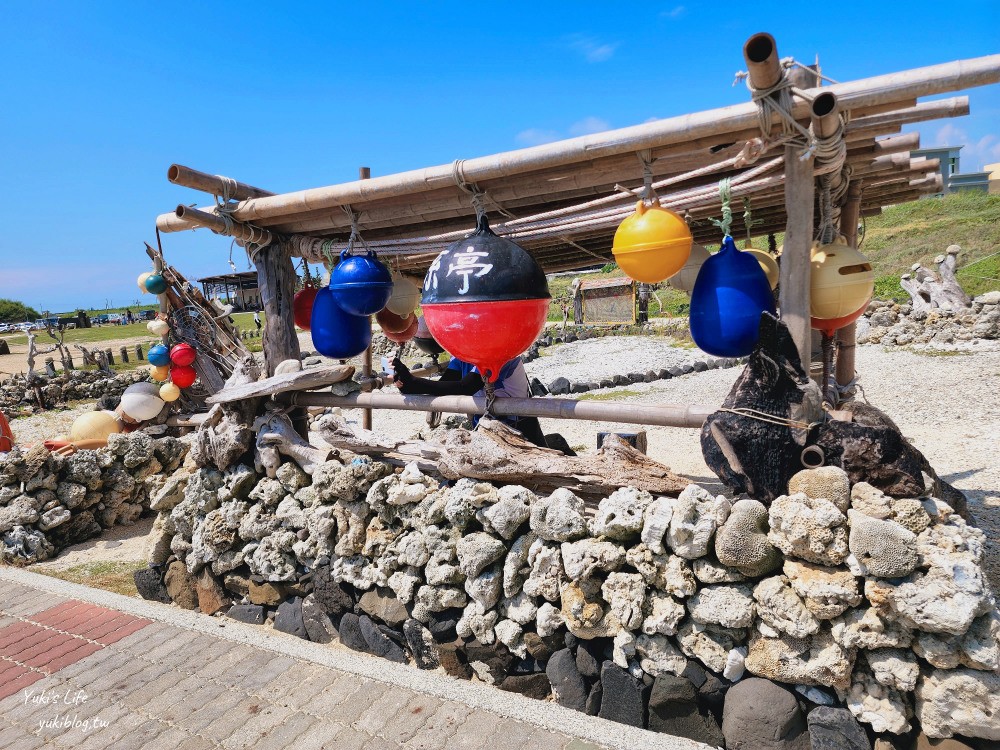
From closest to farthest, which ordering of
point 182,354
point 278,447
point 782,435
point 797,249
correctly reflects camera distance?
point 782,435
point 797,249
point 278,447
point 182,354

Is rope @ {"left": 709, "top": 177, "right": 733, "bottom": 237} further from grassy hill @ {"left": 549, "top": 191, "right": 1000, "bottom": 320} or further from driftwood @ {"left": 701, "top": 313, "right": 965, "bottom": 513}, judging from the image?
grassy hill @ {"left": 549, "top": 191, "right": 1000, "bottom": 320}

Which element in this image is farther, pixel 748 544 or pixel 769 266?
pixel 769 266

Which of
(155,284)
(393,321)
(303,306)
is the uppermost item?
(155,284)

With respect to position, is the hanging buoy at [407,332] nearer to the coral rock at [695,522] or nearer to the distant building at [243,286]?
the coral rock at [695,522]

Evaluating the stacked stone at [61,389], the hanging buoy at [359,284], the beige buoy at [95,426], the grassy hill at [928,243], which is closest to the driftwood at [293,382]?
the hanging buoy at [359,284]

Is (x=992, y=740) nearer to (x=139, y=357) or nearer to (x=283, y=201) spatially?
(x=283, y=201)

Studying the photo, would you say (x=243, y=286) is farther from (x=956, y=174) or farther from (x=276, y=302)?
(x=956, y=174)

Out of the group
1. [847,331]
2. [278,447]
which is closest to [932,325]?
[847,331]

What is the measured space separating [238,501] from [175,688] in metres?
1.39

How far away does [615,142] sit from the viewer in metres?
3.21

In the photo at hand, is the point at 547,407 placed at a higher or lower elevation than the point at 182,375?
lower

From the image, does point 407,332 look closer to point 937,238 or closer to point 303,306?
point 303,306

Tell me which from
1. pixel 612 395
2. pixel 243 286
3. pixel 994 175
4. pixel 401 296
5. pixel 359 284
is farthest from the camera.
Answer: pixel 994 175

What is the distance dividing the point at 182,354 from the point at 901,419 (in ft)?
28.8
